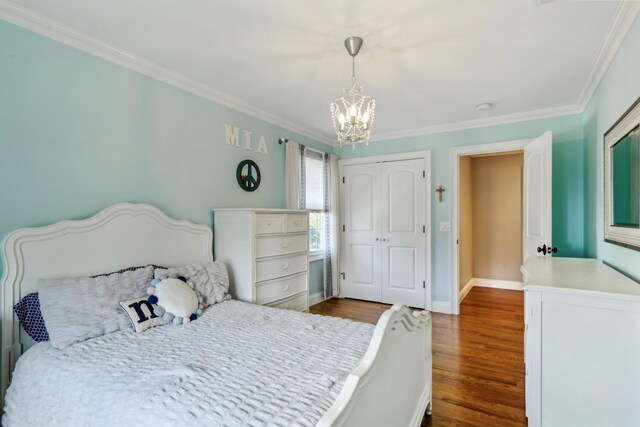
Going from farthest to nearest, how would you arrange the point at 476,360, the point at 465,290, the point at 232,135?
the point at 465,290 → the point at 232,135 → the point at 476,360

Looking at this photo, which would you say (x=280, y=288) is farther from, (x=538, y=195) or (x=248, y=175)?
(x=538, y=195)

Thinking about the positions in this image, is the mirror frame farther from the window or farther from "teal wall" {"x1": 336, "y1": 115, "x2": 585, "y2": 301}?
the window

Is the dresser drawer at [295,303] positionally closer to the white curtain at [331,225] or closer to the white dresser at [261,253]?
the white dresser at [261,253]

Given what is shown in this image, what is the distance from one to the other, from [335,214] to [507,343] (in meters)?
2.62

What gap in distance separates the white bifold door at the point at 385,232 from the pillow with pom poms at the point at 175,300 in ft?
9.65

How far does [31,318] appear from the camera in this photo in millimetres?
1720

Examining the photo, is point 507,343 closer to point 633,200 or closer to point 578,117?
point 633,200

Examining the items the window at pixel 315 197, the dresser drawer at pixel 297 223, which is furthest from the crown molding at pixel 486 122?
the dresser drawer at pixel 297 223

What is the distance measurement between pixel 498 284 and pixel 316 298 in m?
3.35

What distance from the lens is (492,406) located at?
2076 mm

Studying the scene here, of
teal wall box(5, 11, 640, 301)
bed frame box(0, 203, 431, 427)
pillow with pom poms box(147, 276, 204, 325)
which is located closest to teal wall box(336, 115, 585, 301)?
teal wall box(5, 11, 640, 301)

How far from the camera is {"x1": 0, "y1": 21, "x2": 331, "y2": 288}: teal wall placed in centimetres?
184

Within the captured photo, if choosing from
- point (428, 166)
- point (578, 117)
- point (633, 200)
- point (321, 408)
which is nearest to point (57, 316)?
point (321, 408)

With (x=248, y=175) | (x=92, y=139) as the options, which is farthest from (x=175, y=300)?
(x=248, y=175)
